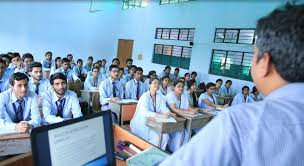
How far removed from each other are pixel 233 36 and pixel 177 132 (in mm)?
5393

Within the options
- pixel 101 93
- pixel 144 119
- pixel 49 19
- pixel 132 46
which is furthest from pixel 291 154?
pixel 132 46

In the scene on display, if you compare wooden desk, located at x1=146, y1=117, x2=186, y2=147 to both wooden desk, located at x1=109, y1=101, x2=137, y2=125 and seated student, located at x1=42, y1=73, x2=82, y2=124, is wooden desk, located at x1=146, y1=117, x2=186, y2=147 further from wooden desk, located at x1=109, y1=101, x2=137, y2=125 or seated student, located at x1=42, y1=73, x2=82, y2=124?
seated student, located at x1=42, y1=73, x2=82, y2=124

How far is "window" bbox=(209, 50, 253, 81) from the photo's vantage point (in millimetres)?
8316

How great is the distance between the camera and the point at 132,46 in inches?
500

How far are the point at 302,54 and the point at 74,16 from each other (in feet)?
38.6

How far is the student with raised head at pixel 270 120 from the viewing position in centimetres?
53

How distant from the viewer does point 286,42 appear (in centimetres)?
59

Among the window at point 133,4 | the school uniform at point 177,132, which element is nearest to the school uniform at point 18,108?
the school uniform at point 177,132

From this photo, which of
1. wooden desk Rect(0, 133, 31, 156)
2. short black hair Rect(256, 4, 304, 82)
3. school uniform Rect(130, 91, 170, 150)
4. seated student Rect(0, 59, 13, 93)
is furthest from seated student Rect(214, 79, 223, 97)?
short black hair Rect(256, 4, 304, 82)

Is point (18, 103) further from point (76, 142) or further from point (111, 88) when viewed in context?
point (111, 88)

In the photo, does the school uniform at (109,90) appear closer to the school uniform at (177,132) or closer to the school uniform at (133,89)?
the school uniform at (133,89)

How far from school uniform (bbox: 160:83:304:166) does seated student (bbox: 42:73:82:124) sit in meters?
Result: 2.99

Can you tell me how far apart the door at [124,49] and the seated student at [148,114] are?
885 cm

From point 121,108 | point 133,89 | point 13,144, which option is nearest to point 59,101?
point 121,108
